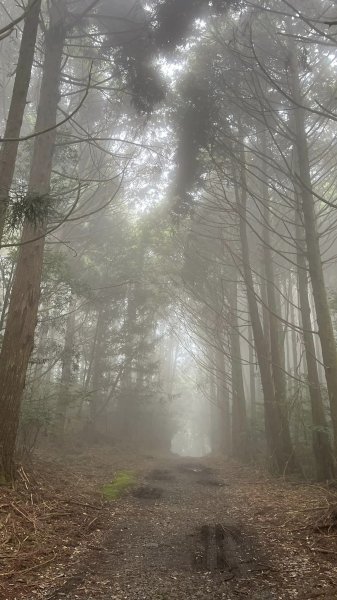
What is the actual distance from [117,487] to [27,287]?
14.0 ft

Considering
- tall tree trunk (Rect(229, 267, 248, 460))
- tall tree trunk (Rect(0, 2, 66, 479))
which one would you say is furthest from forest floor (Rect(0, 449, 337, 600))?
tall tree trunk (Rect(229, 267, 248, 460))

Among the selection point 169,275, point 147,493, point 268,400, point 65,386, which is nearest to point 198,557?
point 147,493

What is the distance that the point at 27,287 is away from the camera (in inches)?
275

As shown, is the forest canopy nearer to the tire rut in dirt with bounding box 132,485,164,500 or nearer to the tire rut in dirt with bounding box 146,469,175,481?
the tire rut in dirt with bounding box 132,485,164,500

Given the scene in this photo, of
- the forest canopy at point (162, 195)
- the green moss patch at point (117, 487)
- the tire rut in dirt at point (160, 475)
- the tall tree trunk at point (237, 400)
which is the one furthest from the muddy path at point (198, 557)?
the tall tree trunk at point (237, 400)

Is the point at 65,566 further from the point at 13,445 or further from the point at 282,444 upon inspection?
the point at 282,444

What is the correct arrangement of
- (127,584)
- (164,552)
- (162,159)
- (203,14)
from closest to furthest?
1. (127,584)
2. (164,552)
3. (203,14)
4. (162,159)

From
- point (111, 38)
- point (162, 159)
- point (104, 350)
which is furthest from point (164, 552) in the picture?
point (104, 350)

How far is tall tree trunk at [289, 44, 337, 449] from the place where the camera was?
7.10 m

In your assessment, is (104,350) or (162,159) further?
(104,350)

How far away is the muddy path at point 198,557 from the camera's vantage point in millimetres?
3266

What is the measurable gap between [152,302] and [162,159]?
381 inches

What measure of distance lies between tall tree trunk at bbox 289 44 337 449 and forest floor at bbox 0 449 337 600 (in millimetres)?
1951

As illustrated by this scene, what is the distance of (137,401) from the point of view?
866 inches
